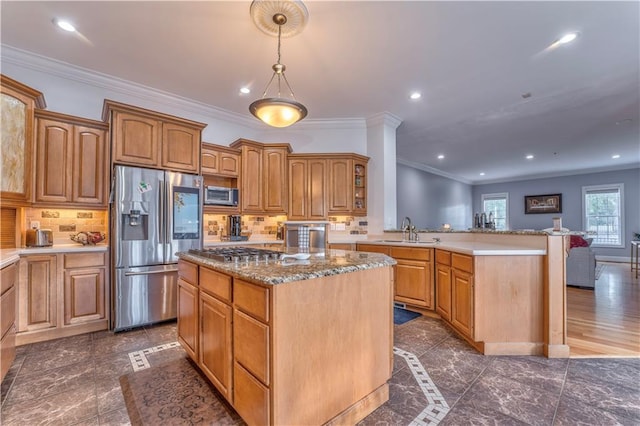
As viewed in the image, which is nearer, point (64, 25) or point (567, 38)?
point (64, 25)

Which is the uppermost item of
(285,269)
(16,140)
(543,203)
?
(16,140)

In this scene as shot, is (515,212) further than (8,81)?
Yes

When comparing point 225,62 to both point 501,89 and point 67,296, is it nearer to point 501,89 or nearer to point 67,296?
point 67,296

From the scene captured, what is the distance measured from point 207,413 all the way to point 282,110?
2.06 meters

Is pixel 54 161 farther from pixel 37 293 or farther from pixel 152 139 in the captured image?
pixel 37 293

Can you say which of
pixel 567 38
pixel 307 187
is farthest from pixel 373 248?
pixel 567 38

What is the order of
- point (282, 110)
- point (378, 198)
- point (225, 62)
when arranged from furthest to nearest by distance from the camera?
point (378, 198)
point (225, 62)
point (282, 110)

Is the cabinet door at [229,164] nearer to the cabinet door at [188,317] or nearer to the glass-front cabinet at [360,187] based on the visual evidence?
the glass-front cabinet at [360,187]

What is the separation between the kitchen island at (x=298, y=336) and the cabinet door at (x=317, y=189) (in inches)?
107

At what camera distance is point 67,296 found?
Answer: 2801 mm

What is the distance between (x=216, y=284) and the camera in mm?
1752

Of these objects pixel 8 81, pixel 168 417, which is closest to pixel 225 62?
pixel 8 81

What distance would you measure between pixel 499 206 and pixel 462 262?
9.33m

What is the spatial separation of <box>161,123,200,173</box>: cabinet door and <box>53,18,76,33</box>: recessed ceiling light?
3.49ft
